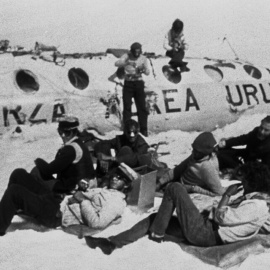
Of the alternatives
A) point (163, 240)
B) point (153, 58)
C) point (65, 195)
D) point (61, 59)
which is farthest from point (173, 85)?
point (163, 240)

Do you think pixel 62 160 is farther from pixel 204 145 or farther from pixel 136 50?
pixel 136 50

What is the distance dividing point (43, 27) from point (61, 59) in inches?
732

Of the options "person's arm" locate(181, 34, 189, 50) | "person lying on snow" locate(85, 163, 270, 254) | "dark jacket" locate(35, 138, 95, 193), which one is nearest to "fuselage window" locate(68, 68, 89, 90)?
"person's arm" locate(181, 34, 189, 50)

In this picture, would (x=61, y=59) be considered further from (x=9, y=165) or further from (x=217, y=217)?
(x=217, y=217)

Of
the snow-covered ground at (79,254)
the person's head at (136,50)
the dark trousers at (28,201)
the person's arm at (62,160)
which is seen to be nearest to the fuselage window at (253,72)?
the person's head at (136,50)

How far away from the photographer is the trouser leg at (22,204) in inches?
232

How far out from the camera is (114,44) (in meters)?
25.9

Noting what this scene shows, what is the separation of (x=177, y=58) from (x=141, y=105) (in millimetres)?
1647

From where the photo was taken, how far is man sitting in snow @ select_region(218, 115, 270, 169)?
7957 millimetres

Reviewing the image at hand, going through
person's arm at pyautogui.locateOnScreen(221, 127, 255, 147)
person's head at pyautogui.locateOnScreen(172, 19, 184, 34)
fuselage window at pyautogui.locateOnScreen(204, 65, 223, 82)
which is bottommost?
person's arm at pyautogui.locateOnScreen(221, 127, 255, 147)

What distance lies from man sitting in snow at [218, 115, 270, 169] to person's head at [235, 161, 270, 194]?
8.58 ft

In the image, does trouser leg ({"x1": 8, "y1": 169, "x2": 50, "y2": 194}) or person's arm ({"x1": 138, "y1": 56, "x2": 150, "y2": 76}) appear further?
person's arm ({"x1": 138, "y1": 56, "x2": 150, "y2": 76})

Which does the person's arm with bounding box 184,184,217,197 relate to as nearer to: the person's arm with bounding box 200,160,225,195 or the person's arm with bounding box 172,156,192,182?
the person's arm with bounding box 200,160,225,195

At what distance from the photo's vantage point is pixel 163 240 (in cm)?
568
